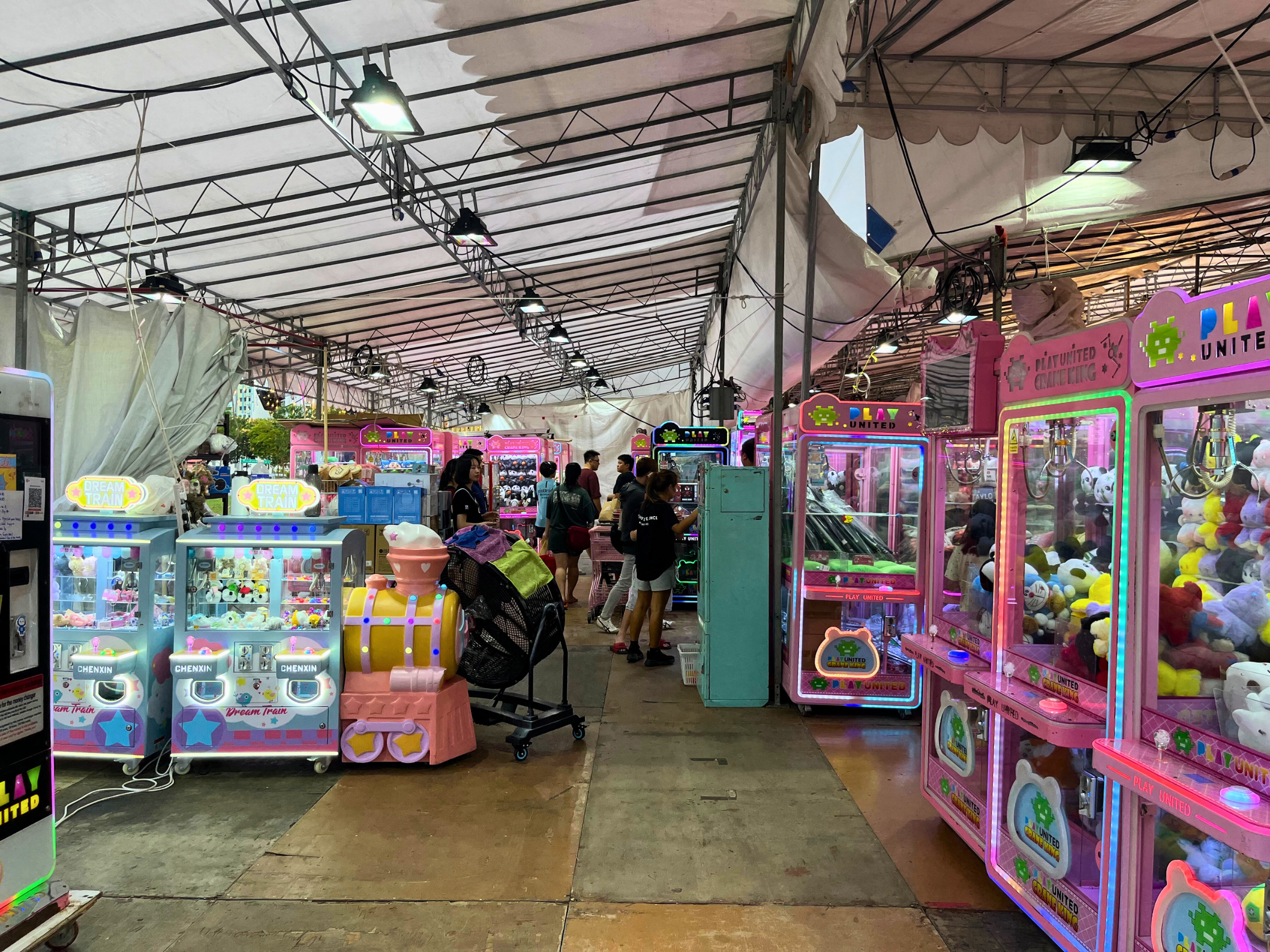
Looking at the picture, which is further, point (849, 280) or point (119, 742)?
point (849, 280)

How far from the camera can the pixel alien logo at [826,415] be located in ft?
16.0

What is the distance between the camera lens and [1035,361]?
276cm

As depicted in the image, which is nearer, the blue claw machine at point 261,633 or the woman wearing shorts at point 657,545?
the blue claw machine at point 261,633

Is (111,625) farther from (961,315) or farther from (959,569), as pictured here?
(961,315)

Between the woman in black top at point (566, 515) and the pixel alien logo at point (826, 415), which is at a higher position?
the pixel alien logo at point (826, 415)

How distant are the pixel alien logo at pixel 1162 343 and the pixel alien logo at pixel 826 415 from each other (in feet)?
8.91

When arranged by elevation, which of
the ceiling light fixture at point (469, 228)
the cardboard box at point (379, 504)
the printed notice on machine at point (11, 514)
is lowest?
the cardboard box at point (379, 504)

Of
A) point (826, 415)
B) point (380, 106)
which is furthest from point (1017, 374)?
point (380, 106)

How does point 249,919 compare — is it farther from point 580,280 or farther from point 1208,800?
Result: point 580,280

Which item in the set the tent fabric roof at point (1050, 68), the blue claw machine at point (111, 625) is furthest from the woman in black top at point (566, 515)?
the tent fabric roof at point (1050, 68)

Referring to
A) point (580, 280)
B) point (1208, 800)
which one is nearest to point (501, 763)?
point (1208, 800)

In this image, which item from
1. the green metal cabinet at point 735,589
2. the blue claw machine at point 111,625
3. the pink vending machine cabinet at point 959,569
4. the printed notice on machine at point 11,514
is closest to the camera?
the printed notice on machine at point 11,514

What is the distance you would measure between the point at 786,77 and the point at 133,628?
18.9 feet

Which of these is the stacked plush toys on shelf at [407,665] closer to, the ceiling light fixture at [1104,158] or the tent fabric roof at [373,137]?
the tent fabric roof at [373,137]
